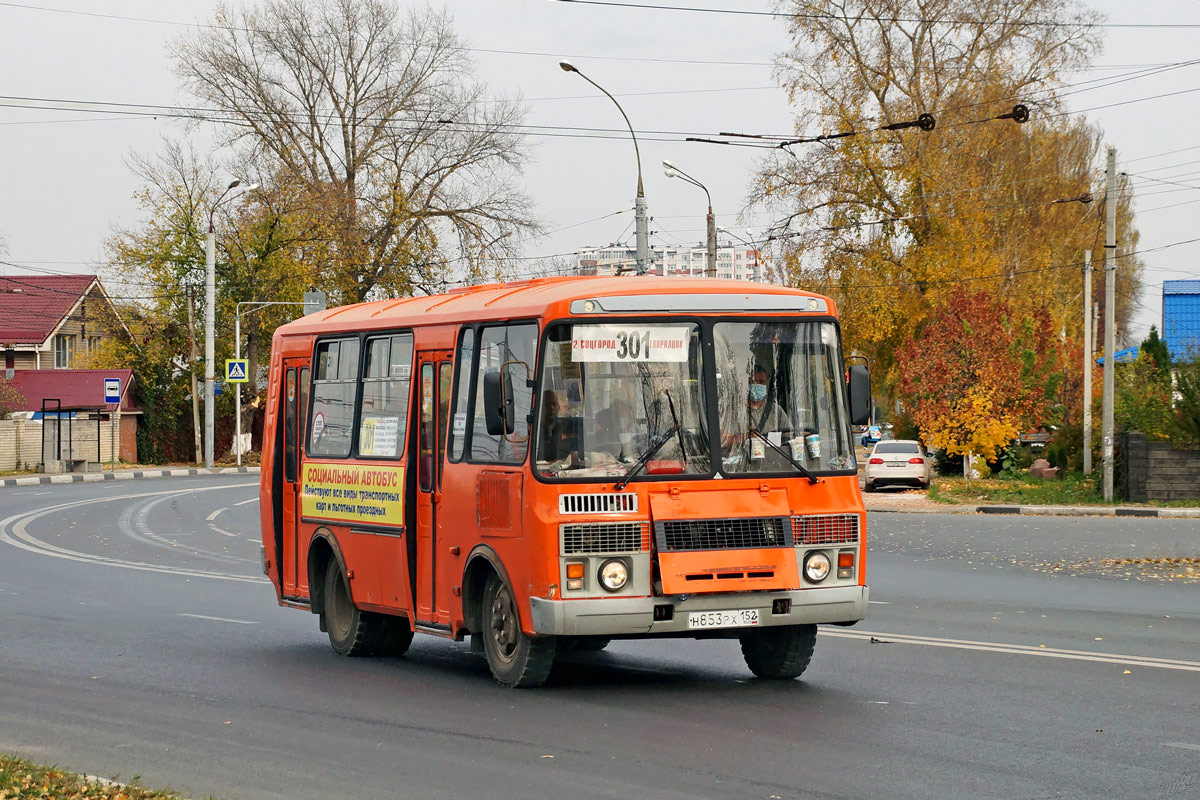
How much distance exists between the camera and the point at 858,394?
10828mm

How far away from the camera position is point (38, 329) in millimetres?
74000

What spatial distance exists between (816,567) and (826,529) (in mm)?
265

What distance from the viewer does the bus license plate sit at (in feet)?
32.4

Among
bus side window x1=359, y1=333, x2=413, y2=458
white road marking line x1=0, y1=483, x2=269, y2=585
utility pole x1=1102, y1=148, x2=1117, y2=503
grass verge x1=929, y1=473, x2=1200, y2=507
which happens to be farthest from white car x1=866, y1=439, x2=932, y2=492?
bus side window x1=359, y1=333, x2=413, y2=458

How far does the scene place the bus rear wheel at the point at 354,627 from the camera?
12.9 meters

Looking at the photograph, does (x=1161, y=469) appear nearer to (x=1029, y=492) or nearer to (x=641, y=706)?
(x=1029, y=492)

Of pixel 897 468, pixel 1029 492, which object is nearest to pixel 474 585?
pixel 1029 492

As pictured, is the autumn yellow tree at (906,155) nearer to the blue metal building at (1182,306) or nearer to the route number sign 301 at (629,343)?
the blue metal building at (1182,306)

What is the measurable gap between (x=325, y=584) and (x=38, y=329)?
6517cm

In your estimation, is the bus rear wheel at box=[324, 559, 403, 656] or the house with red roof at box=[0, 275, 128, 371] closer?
the bus rear wheel at box=[324, 559, 403, 656]

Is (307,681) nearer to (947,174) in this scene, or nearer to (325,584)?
(325,584)

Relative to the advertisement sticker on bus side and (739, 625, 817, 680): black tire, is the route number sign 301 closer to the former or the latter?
(739, 625, 817, 680): black tire

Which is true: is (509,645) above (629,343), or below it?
below

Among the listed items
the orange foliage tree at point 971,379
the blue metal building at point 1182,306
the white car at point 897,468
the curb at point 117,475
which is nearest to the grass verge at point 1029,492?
the white car at point 897,468
